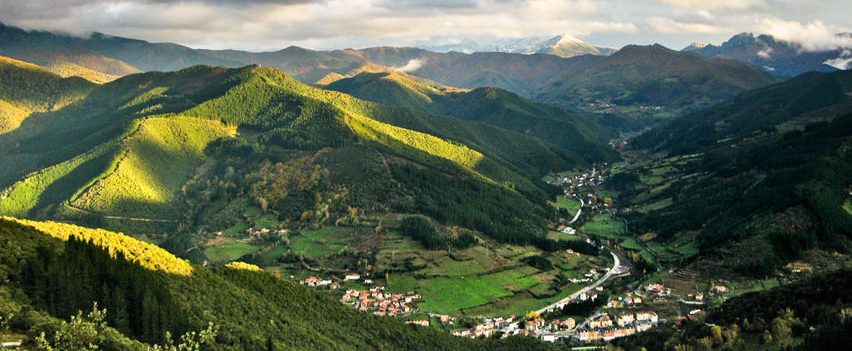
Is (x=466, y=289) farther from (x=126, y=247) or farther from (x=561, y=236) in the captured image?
(x=126, y=247)

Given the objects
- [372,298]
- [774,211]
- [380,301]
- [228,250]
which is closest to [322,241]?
[228,250]

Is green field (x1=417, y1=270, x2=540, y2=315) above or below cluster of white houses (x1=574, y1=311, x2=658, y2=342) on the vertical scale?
below

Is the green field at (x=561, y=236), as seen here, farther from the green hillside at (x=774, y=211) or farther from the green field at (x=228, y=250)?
the green field at (x=228, y=250)

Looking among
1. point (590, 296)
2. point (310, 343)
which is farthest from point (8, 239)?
point (590, 296)

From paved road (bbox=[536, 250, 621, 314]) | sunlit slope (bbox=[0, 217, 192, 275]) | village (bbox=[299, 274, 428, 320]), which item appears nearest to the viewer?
sunlit slope (bbox=[0, 217, 192, 275])

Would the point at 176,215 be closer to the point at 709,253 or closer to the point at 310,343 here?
the point at 310,343

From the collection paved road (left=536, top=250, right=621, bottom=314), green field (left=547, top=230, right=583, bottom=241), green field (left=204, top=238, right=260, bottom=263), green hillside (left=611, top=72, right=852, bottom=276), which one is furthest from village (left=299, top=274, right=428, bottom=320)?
green field (left=547, top=230, right=583, bottom=241)

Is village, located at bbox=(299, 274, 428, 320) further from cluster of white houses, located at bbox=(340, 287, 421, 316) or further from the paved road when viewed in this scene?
the paved road

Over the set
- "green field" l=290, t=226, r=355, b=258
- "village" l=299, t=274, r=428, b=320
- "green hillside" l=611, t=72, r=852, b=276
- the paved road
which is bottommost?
the paved road
